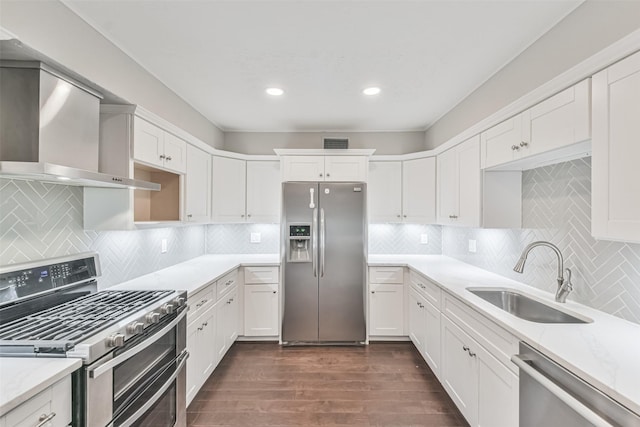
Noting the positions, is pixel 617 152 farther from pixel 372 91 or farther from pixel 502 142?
pixel 372 91

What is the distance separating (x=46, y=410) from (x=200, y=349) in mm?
1352

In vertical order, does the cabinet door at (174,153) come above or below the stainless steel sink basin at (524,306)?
above

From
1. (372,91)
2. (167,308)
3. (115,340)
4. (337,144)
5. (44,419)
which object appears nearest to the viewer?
(44,419)

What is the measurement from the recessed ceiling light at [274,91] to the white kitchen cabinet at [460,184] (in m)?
1.74

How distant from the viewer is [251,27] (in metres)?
1.75

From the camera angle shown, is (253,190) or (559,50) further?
(253,190)

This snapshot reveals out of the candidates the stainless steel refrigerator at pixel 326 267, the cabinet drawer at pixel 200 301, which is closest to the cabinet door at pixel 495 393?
the stainless steel refrigerator at pixel 326 267

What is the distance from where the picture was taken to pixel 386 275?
3252 millimetres

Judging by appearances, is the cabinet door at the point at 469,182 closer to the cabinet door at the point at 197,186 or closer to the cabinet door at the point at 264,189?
the cabinet door at the point at 264,189

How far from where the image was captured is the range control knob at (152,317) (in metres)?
1.44

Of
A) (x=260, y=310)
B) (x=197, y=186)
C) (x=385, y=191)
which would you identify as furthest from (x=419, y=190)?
(x=197, y=186)

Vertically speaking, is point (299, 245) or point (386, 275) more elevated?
point (299, 245)

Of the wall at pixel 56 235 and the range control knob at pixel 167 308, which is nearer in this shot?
the wall at pixel 56 235

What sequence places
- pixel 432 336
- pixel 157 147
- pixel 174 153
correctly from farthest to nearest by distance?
pixel 432 336 < pixel 174 153 < pixel 157 147
